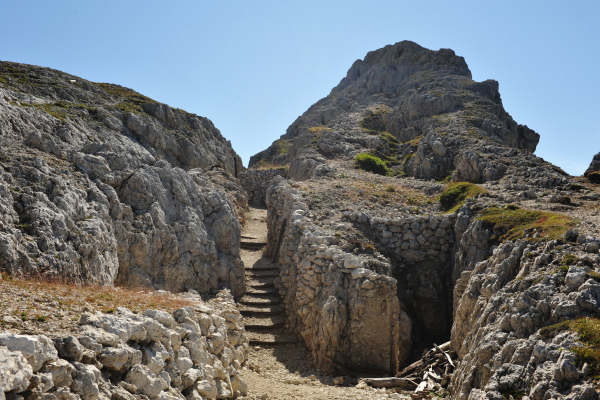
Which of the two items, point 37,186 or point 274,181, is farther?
point 274,181

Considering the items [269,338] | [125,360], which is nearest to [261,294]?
[269,338]

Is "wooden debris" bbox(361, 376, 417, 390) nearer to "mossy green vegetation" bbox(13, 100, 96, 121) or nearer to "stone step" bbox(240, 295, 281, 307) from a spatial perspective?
"stone step" bbox(240, 295, 281, 307)

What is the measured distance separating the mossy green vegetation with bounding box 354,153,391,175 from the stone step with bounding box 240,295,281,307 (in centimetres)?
2559

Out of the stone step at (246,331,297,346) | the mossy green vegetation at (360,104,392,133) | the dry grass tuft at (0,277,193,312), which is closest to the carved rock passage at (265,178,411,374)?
the stone step at (246,331,297,346)

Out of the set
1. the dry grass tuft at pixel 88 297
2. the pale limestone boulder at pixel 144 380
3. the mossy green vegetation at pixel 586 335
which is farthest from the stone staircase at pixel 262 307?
the mossy green vegetation at pixel 586 335

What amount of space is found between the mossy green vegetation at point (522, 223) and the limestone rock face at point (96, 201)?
54.1ft

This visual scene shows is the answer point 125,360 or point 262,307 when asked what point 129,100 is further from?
point 125,360

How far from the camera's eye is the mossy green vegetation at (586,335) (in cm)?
1070

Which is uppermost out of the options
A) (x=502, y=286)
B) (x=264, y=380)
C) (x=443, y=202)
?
(x=443, y=202)

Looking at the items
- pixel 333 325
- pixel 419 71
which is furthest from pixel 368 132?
pixel 333 325

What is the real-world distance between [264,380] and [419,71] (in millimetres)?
74494

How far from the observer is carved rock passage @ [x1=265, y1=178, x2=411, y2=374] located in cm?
2158

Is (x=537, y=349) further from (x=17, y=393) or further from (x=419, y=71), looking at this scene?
(x=419, y=71)

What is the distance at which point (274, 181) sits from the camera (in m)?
39.5
